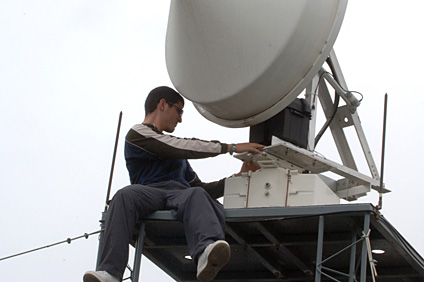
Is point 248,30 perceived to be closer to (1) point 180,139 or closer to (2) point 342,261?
(1) point 180,139

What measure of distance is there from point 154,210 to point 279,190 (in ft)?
4.87

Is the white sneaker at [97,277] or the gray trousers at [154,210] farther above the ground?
the gray trousers at [154,210]

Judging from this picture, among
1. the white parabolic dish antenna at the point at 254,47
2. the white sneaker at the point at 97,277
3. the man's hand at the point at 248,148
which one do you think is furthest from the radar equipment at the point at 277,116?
the white sneaker at the point at 97,277

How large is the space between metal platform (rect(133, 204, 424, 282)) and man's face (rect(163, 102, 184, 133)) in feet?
3.95

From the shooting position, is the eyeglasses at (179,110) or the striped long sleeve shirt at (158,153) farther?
the eyeglasses at (179,110)

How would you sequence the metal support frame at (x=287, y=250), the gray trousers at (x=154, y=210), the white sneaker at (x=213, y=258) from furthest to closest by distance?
the metal support frame at (x=287, y=250) → the gray trousers at (x=154, y=210) → the white sneaker at (x=213, y=258)

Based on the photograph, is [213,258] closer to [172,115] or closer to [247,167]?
[247,167]

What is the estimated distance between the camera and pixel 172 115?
1280 centimetres

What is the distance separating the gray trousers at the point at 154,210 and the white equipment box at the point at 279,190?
68 centimetres

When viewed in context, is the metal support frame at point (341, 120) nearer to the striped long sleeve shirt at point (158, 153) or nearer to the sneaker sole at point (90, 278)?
the striped long sleeve shirt at point (158, 153)

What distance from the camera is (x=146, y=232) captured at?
12922mm

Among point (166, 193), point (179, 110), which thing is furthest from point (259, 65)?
point (166, 193)

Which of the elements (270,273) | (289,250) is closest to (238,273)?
(270,273)

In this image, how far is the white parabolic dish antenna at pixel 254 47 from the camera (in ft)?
38.6
